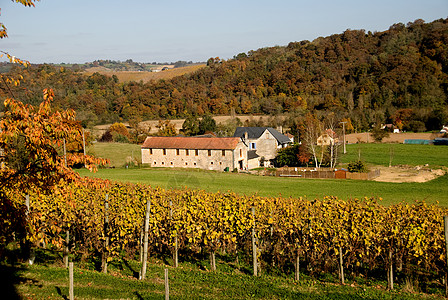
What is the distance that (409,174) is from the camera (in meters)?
43.0

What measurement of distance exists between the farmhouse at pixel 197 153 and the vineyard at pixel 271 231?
36923 mm

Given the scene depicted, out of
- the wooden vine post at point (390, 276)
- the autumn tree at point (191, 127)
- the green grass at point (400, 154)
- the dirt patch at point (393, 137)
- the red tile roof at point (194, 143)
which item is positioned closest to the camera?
the wooden vine post at point (390, 276)

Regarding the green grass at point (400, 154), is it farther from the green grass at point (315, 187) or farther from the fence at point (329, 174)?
the green grass at point (315, 187)

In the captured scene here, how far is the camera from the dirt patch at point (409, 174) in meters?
40.7

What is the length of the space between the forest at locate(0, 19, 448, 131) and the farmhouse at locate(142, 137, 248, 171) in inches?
1486

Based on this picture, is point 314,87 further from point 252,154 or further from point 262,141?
point 252,154

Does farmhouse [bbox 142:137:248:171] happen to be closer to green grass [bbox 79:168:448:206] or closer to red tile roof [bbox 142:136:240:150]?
red tile roof [bbox 142:136:240:150]

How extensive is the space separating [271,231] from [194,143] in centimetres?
4097

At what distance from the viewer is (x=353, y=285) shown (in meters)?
10.4

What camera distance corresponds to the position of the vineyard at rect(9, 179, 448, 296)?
10516mm

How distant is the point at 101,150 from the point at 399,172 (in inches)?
1822

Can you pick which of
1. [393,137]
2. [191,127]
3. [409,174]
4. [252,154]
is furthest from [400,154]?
[191,127]

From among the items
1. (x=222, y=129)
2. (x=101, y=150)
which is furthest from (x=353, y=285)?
(x=222, y=129)

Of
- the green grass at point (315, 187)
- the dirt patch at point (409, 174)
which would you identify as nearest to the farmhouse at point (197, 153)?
the green grass at point (315, 187)
